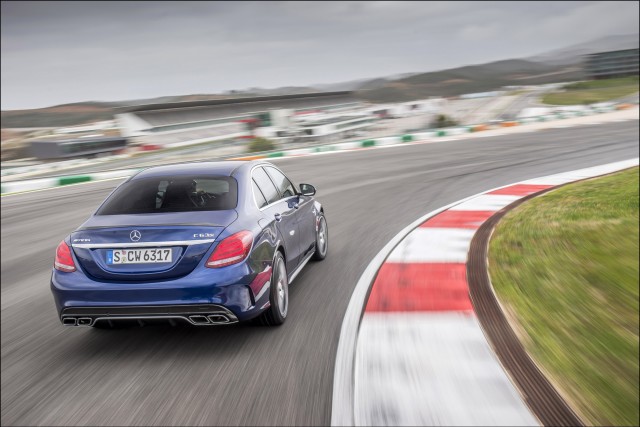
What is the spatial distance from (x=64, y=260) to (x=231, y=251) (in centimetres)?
117

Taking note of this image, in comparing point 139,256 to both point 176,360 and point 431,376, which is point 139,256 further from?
point 431,376

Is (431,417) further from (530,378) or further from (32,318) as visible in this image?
(32,318)

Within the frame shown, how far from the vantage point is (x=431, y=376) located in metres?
3.65

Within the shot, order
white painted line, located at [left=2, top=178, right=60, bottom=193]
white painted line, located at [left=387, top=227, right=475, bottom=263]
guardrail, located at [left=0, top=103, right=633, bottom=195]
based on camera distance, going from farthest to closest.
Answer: guardrail, located at [left=0, top=103, right=633, bottom=195] → white painted line, located at [left=2, top=178, right=60, bottom=193] → white painted line, located at [left=387, top=227, right=475, bottom=263]

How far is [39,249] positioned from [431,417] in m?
6.99

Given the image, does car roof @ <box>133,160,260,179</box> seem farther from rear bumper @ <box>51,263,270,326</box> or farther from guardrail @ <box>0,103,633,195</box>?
guardrail @ <box>0,103,633,195</box>

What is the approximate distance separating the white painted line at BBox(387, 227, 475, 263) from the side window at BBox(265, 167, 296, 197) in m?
1.55

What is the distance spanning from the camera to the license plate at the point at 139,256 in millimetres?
3959

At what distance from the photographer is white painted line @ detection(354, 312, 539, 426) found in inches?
123

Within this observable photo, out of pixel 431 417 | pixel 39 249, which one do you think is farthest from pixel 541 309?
pixel 39 249

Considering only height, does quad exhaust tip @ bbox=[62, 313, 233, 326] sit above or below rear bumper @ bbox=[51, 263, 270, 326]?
below

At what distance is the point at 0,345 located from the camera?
465cm

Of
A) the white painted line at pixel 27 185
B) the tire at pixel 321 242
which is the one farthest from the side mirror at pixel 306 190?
the white painted line at pixel 27 185

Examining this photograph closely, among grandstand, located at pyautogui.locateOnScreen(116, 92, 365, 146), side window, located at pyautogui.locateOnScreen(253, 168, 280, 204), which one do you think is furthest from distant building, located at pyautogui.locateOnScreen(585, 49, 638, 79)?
side window, located at pyautogui.locateOnScreen(253, 168, 280, 204)
